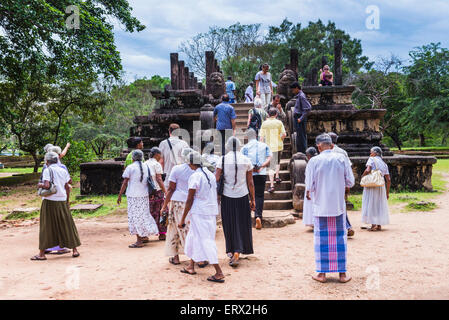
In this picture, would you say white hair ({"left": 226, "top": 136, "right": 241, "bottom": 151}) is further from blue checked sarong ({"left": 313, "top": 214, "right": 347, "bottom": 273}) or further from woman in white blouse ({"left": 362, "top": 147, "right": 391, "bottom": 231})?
woman in white blouse ({"left": 362, "top": 147, "right": 391, "bottom": 231})

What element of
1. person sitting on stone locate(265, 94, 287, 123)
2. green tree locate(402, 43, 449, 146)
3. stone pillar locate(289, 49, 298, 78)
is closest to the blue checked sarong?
person sitting on stone locate(265, 94, 287, 123)

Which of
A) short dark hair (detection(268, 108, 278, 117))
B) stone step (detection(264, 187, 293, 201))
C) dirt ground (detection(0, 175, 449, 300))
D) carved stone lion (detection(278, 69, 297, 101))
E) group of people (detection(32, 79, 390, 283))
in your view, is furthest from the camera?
carved stone lion (detection(278, 69, 297, 101))

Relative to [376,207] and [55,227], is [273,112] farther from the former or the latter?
[55,227]

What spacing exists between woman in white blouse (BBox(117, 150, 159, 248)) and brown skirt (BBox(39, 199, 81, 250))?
2.70 ft

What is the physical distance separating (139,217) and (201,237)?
6.47 feet

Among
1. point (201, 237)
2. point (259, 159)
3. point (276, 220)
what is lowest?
point (276, 220)

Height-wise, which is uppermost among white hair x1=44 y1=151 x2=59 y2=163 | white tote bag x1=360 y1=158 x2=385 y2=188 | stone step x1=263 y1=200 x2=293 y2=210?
white hair x1=44 y1=151 x2=59 y2=163

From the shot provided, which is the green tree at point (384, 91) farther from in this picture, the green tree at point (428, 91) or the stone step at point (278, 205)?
the stone step at point (278, 205)

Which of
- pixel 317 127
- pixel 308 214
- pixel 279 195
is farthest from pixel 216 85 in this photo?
pixel 308 214

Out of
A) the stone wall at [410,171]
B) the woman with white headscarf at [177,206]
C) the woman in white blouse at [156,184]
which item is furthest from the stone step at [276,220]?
the stone wall at [410,171]

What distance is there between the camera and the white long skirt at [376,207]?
6609 millimetres

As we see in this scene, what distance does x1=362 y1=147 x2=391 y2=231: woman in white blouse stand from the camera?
6602 mm

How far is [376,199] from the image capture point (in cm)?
665

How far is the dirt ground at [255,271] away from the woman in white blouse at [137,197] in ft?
0.91
